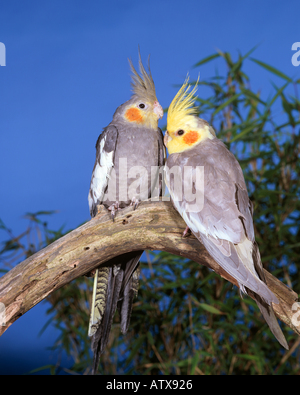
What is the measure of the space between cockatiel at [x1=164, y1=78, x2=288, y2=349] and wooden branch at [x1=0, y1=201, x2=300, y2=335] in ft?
0.53

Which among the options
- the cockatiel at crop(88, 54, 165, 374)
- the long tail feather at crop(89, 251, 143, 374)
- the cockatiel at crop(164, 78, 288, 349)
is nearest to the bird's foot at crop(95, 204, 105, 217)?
the cockatiel at crop(88, 54, 165, 374)

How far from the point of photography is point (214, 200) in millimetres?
1159

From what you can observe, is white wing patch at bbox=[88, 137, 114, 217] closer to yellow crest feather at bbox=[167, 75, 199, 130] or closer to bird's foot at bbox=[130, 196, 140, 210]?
bird's foot at bbox=[130, 196, 140, 210]

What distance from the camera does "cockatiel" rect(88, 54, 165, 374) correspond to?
58.1 inches

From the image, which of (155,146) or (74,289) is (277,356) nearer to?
(74,289)

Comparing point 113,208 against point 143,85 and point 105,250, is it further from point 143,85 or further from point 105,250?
point 143,85

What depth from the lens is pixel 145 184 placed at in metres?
1.49

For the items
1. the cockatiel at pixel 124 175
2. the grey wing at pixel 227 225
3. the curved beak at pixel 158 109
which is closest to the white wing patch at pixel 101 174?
the cockatiel at pixel 124 175

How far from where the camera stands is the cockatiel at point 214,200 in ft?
3.62

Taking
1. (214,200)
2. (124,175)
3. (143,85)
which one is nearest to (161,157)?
(124,175)

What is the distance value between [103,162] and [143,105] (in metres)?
0.28

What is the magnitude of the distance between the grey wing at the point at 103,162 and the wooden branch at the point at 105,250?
174 millimetres

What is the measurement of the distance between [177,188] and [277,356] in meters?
1.55

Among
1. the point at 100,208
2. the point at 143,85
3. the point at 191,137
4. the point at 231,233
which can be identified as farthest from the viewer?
the point at 143,85
